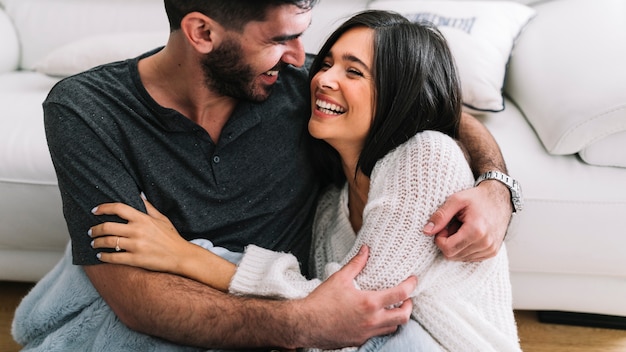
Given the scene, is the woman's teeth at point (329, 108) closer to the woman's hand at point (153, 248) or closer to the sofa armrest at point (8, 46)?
the woman's hand at point (153, 248)

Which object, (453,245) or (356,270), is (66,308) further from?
(453,245)

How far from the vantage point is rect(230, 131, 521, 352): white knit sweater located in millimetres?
892

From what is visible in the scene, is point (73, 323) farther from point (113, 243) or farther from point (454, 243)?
point (454, 243)

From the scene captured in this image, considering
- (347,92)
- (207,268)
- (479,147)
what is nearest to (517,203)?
(479,147)

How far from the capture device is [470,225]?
868mm

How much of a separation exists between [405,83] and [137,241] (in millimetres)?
572

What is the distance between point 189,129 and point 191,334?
0.38 m

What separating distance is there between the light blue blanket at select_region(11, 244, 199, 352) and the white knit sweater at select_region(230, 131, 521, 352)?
0.21 metres

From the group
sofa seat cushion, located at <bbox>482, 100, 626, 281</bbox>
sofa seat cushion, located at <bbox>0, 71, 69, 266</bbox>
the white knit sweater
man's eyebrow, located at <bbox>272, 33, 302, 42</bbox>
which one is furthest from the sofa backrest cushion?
sofa seat cushion, located at <bbox>482, 100, 626, 281</bbox>

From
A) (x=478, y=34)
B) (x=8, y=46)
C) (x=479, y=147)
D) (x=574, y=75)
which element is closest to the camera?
(x=479, y=147)

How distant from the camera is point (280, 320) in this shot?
2.84 ft

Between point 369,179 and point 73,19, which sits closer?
point 369,179

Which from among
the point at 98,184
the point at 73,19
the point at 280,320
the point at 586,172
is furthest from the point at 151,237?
the point at 73,19

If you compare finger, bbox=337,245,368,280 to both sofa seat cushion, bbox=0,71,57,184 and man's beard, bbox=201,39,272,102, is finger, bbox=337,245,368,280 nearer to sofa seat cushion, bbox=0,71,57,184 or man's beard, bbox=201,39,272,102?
man's beard, bbox=201,39,272,102
